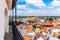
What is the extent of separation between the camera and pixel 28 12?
17.0ft

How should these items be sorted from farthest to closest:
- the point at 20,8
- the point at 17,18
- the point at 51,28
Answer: the point at 20,8
the point at 17,18
the point at 51,28

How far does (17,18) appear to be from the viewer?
4.75 meters

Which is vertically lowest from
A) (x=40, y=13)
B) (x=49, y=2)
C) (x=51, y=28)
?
(x=51, y=28)

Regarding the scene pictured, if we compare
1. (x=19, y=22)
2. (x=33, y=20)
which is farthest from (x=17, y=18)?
(x=33, y=20)

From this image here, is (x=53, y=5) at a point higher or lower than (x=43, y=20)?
higher

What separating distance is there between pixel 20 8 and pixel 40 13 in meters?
0.65

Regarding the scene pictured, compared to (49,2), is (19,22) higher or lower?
lower

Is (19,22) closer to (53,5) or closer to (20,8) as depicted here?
(20,8)

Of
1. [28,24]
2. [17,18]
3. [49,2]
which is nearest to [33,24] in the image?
[28,24]

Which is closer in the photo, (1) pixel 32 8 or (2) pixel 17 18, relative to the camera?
(2) pixel 17 18

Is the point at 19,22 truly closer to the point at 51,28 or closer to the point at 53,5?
the point at 51,28

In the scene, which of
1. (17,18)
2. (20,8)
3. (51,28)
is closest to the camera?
(51,28)

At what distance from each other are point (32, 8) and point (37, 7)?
17 cm

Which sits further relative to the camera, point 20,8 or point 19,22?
point 20,8
